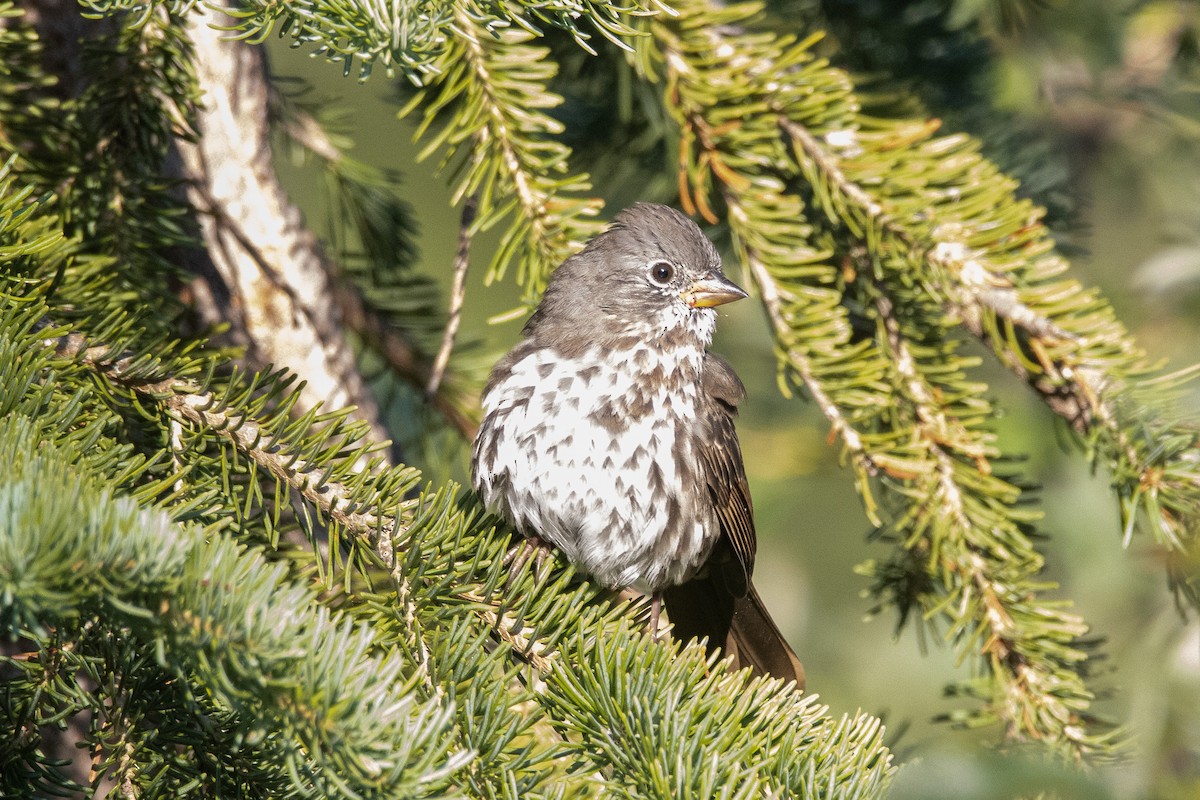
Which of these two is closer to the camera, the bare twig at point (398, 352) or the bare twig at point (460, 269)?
the bare twig at point (460, 269)

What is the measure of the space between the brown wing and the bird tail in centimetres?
5

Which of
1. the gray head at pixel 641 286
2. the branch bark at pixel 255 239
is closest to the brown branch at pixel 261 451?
the branch bark at pixel 255 239

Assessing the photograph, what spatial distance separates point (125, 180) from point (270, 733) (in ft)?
3.95

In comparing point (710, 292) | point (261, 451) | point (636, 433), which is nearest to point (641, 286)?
point (710, 292)

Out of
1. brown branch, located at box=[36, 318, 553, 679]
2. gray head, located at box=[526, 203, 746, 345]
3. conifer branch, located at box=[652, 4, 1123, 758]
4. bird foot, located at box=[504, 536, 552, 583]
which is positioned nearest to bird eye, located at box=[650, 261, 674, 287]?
gray head, located at box=[526, 203, 746, 345]

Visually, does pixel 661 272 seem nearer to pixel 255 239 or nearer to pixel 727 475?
pixel 727 475

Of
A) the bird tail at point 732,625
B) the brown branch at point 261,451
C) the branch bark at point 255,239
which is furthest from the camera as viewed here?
the bird tail at point 732,625

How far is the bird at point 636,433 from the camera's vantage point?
2412 mm

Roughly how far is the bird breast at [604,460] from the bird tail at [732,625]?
22 cm

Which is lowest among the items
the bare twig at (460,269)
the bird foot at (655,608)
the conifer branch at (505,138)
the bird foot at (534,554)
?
the bird foot at (655,608)

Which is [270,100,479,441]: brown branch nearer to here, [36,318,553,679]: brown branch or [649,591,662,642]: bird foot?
[649,591,662,642]: bird foot

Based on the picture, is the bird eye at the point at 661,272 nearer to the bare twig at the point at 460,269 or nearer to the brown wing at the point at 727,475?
the brown wing at the point at 727,475

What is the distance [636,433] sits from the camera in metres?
2.46

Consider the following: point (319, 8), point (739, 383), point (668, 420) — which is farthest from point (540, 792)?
point (739, 383)
